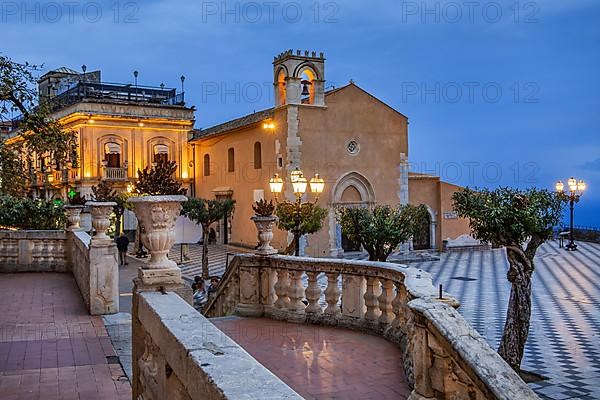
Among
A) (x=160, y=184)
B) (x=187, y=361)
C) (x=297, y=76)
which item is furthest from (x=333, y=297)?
(x=297, y=76)

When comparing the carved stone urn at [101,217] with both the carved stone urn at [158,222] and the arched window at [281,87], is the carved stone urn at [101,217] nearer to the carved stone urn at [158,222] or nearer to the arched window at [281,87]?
the carved stone urn at [158,222]

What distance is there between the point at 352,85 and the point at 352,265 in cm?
2328

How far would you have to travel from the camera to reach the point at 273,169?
28.8 m

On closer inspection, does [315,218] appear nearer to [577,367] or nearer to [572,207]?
[577,367]

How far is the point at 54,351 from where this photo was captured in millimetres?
7043

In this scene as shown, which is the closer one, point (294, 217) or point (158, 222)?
point (158, 222)

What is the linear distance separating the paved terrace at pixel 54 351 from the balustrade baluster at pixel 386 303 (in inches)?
113

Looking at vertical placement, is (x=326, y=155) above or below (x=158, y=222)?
above

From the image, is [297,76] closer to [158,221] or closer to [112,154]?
[112,154]

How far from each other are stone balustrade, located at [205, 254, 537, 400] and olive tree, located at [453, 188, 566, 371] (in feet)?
8.94

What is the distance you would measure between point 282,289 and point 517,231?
11.7 feet

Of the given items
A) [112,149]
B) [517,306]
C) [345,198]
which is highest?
[112,149]

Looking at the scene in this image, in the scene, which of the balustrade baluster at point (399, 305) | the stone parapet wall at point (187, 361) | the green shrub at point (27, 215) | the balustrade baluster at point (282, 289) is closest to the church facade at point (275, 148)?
the green shrub at point (27, 215)

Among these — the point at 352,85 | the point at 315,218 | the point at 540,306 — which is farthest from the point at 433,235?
the point at 540,306
